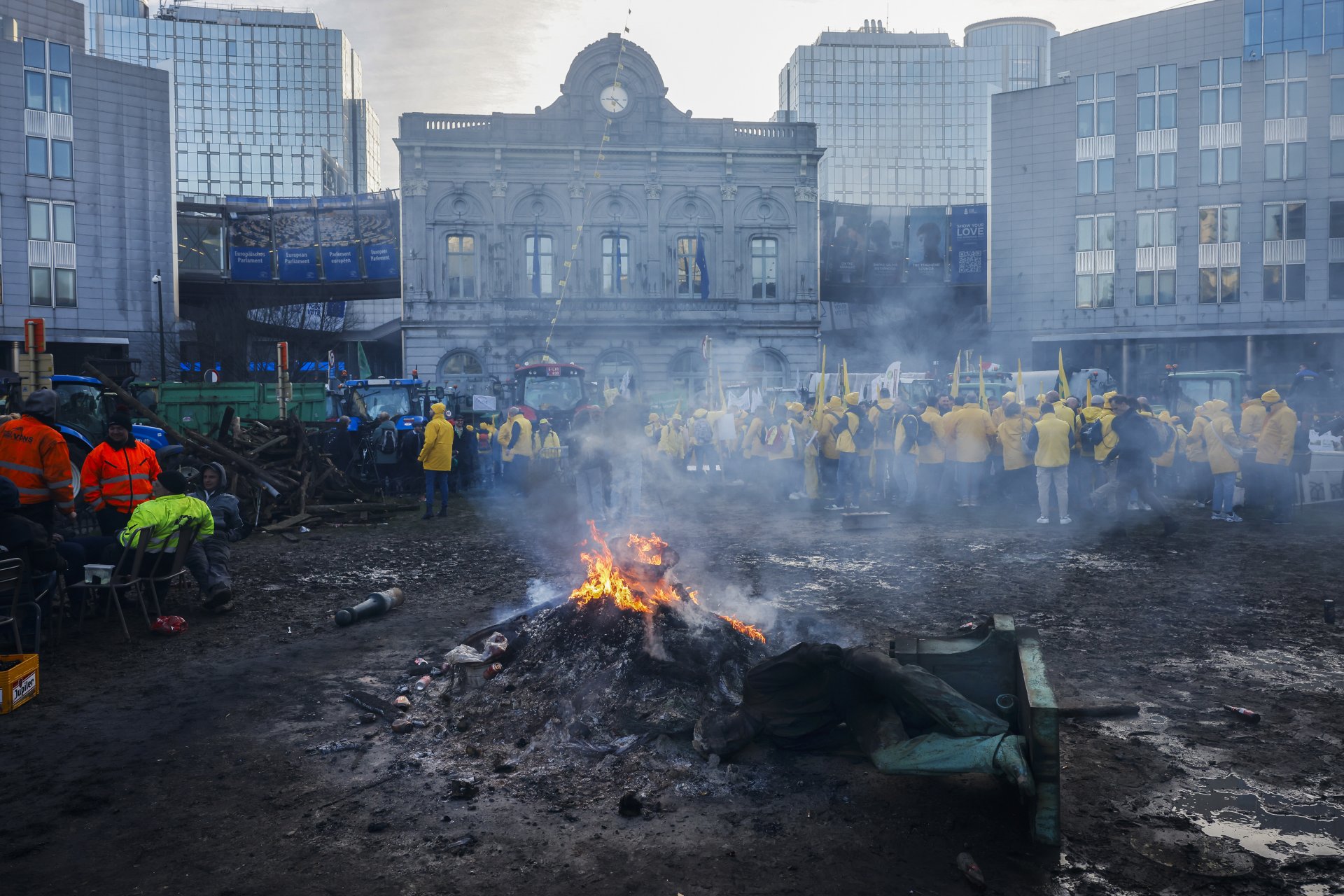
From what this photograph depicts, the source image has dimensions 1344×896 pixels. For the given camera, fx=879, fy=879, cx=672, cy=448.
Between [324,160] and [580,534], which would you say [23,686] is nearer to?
[580,534]

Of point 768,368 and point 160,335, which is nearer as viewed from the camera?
point 160,335

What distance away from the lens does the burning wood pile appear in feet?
18.7

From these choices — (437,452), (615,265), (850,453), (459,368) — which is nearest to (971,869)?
(850,453)

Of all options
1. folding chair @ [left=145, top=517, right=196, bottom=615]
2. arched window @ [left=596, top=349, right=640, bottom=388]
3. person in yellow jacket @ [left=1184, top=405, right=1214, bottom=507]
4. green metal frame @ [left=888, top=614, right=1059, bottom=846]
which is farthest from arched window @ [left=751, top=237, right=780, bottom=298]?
green metal frame @ [left=888, top=614, right=1059, bottom=846]

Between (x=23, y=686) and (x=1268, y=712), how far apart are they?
8.63 meters

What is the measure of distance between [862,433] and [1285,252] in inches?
1365

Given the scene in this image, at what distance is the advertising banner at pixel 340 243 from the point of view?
42719mm

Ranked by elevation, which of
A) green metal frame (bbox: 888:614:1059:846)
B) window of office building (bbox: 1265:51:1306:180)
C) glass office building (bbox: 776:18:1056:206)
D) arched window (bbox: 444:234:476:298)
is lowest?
green metal frame (bbox: 888:614:1059:846)

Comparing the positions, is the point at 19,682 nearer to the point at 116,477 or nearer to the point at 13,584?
the point at 13,584

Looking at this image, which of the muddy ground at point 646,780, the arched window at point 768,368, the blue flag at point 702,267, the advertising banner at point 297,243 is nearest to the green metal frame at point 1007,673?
the muddy ground at point 646,780

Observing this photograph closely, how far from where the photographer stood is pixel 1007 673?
525cm

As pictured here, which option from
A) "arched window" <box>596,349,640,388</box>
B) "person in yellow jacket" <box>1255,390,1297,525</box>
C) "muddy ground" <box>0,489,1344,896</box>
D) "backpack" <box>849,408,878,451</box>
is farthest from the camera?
"arched window" <box>596,349,640,388</box>

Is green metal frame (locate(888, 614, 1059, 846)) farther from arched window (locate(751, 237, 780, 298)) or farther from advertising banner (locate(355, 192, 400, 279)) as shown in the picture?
advertising banner (locate(355, 192, 400, 279))

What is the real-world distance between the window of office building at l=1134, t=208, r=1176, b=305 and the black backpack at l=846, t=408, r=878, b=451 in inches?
1264
